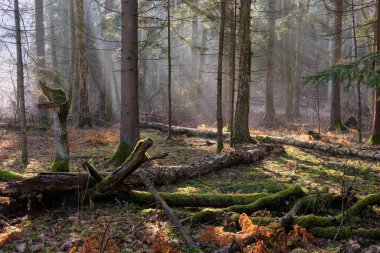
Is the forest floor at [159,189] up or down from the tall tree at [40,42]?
down

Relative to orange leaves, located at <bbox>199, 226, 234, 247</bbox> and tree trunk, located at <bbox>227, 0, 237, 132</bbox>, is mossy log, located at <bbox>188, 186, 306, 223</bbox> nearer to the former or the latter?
orange leaves, located at <bbox>199, 226, 234, 247</bbox>

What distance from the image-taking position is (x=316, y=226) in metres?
4.86

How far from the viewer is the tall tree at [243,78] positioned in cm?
1235

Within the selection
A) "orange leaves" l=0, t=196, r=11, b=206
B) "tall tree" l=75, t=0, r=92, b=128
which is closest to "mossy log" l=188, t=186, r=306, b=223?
"orange leaves" l=0, t=196, r=11, b=206

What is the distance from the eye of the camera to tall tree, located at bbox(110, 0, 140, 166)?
9.56 meters

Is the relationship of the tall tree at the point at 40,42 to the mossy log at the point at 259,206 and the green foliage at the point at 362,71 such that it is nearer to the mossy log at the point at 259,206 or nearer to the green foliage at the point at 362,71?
the green foliage at the point at 362,71

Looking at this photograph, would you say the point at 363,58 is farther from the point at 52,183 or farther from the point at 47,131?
the point at 47,131

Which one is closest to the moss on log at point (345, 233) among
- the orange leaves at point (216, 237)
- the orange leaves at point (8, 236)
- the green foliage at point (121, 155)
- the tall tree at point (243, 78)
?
the orange leaves at point (216, 237)

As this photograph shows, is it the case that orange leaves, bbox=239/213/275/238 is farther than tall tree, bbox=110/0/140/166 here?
No

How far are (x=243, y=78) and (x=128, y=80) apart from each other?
4812mm

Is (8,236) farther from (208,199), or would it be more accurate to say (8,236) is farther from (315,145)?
(315,145)

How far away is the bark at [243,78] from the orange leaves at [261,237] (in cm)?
807

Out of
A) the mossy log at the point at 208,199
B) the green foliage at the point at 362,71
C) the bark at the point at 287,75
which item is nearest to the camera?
the mossy log at the point at 208,199

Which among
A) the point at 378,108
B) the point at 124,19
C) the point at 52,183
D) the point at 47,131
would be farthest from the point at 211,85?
the point at 52,183
